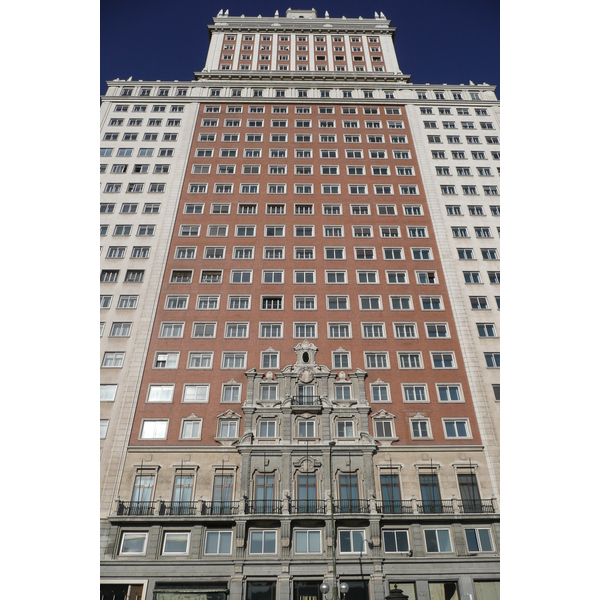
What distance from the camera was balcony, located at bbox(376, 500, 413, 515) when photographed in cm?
3756

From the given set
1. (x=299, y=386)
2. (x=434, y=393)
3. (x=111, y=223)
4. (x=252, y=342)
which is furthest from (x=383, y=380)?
(x=111, y=223)

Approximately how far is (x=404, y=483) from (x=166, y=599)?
65.7 ft

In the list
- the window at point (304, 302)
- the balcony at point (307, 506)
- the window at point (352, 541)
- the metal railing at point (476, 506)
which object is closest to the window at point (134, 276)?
the window at point (304, 302)

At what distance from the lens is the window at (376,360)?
4497cm

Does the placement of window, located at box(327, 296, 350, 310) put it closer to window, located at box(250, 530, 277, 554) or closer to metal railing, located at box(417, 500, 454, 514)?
metal railing, located at box(417, 500, 454, 514)

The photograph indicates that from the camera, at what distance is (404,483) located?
3916 centimetres

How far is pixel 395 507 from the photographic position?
3800 cm

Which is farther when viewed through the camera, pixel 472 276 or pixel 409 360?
pixel 472 276

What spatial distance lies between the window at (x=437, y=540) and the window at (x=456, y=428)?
7877 mm

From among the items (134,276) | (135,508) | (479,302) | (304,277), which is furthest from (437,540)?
(134,276)

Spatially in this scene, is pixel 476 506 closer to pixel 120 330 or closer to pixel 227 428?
pixel 227 428

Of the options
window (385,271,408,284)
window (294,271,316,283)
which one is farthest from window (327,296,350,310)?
window (385,271,408,284)

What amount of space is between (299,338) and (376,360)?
303 inches

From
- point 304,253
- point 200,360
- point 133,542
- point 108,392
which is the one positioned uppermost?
point 304,253
